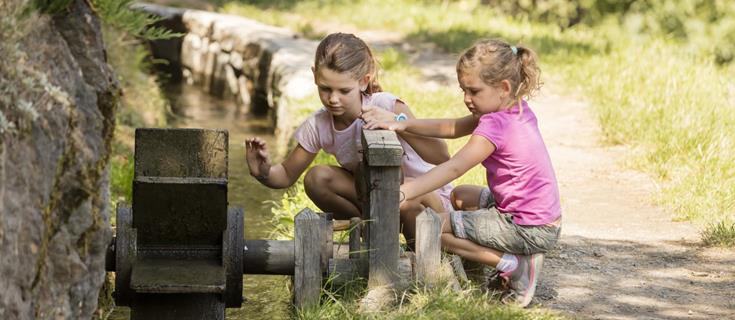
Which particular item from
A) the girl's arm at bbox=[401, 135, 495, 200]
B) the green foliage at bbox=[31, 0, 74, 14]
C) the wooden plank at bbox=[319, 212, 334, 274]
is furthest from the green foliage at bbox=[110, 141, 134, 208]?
the green foliage at bbox=[31, 0, 74, 14]

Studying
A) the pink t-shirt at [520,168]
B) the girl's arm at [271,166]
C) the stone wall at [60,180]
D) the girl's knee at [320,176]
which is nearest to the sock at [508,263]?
the pink t-shirt at [520,168]

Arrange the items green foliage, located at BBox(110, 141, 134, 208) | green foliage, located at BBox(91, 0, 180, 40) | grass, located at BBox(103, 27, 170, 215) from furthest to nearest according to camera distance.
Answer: grass, located at BBox(103, 27, 170, 215)
green foliage, located at BBox(110, 141, 134, 208)
green foliage, located at BBox(91, 0, 180, 40)

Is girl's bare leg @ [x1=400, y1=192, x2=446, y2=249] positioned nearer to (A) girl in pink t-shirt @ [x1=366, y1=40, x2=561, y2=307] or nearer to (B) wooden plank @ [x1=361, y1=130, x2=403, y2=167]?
(A) girl in pink t-shirt @ [x1=366, y1=40, x2=561, y2=307]

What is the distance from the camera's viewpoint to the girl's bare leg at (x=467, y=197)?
493cm

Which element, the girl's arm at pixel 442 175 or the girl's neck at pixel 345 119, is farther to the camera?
the girl's neck at pixel 345 119

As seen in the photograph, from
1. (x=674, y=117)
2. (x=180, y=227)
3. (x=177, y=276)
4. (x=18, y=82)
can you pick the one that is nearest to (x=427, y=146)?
(x=180, y=227)

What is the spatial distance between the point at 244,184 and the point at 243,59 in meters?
4.65

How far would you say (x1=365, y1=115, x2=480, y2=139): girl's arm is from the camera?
4645 mm

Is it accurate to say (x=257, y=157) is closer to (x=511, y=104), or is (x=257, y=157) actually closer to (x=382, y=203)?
(x=382, y=203)

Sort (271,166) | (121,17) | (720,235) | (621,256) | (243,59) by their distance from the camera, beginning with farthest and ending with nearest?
(243,59)
(121,17)
(720,235)
(621,256)
(271,166)

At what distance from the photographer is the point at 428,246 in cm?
438

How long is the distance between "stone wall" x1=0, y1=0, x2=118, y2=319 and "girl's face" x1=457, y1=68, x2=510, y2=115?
5.09 feet

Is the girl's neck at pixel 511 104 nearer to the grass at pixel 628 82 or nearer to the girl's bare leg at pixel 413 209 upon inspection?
the girl's bare leg at pixel 413 209

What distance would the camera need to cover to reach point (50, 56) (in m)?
3.31
